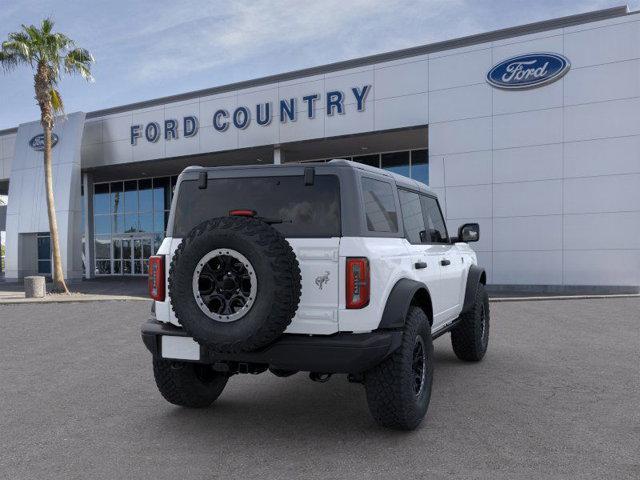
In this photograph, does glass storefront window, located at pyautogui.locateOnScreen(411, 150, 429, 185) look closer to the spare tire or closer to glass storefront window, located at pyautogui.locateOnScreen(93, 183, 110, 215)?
glass storefront window, located at pyautogui.locateOnScreen(93, 183, 110, 215)

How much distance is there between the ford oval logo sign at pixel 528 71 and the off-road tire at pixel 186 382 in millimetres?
15744

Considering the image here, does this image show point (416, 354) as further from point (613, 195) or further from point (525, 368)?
point (613, 195)

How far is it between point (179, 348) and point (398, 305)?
62.4 inches

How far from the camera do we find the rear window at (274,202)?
3857 millimetres

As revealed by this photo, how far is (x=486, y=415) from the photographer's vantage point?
14.8 ft

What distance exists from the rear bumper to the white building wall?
13015 mm

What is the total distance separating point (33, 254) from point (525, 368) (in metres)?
27.4

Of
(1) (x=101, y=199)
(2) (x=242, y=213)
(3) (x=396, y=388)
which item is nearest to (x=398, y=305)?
(3) (x=396, y=388)

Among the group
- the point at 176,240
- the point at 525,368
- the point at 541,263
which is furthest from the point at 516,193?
the point at 176,240

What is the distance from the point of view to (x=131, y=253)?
30.2 m

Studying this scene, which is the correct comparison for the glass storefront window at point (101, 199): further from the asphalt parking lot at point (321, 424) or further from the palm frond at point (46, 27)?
the asphalt parking lot at point (321, 424)

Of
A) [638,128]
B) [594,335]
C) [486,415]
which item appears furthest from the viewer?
[638,128]

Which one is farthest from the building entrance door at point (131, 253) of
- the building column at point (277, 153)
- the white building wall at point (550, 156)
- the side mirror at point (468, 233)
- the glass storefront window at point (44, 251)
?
the side mirror at point (468, 233)

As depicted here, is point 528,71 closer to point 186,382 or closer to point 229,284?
point 186,382
